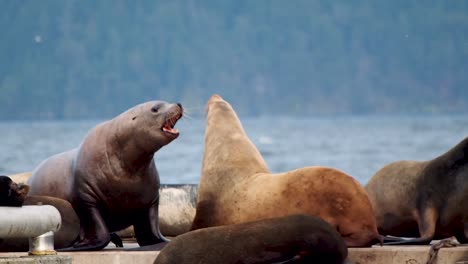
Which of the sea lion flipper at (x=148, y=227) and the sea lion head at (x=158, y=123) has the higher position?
the sea lion head at (x=158, y=123)

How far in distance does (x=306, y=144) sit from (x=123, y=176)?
2509 inches

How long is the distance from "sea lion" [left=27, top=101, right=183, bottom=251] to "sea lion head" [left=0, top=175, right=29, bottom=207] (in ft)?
5.02

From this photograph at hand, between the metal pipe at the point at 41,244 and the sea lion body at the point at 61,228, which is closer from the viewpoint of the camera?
the metal pipe at the point at 41,244

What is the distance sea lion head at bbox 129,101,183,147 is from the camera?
8.57m

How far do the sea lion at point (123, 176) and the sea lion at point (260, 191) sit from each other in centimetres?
35

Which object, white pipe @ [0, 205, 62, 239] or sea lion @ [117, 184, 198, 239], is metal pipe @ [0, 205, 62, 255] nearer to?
white pipe @ [0, 205, 62, 239]

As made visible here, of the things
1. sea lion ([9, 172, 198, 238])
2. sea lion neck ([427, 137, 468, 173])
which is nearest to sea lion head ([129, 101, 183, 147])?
sea lion ([9, 172, 198, 238])

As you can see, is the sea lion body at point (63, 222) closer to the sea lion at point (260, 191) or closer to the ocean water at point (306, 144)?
the sea lion at point (260, 191)

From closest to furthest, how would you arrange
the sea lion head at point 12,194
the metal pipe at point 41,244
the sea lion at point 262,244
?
the metal pipe at point 41,244, the sea lion head at point 12,194, the sea lion at point 262,244

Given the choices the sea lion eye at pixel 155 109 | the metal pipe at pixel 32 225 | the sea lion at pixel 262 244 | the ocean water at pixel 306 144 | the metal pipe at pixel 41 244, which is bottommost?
the ocean water at pixel 306 144

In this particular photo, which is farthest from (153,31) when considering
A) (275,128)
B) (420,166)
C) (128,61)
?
(420,166)

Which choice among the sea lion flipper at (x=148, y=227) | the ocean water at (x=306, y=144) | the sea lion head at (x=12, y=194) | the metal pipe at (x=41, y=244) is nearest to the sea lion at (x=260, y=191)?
the sea lion flipper at (x=148, y=227)

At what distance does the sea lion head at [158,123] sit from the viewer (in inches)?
337

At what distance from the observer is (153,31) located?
117125mm
